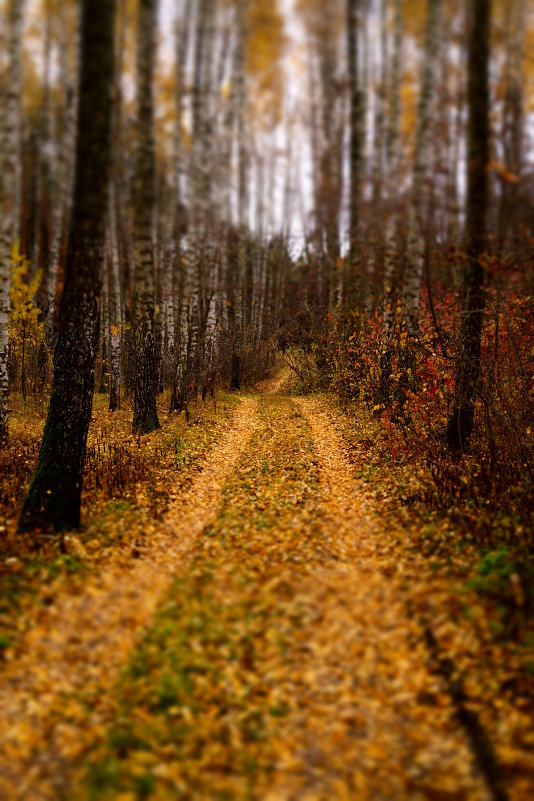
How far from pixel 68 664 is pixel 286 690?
185 centimetres

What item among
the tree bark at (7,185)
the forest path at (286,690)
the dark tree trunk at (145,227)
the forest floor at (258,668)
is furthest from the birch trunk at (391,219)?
the tree bark at (7,185)

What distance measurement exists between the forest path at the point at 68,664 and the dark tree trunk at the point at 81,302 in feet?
4.16

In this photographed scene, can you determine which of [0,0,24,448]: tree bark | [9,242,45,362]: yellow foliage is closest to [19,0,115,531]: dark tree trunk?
[0,0,24,448]: tree bark

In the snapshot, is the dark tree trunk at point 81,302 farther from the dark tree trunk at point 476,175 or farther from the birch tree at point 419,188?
the birch tree at point 419,188

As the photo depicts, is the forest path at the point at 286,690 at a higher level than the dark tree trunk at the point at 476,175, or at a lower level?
lower

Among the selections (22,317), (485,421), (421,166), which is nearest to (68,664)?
(485,421)

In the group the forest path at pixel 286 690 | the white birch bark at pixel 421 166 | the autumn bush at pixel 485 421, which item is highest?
the white birch bark at pixel 421 166

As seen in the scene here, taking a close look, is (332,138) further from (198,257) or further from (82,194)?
(82,194)

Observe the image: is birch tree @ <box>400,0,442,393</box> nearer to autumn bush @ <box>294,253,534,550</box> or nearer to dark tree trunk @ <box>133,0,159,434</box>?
autumn bush @ <box>294,253,534,550</box>

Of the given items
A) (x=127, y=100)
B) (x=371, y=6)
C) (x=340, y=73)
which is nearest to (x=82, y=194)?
(x=371, y=6)

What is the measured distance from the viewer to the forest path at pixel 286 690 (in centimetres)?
310

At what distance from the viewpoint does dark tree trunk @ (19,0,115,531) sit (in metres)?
5.99

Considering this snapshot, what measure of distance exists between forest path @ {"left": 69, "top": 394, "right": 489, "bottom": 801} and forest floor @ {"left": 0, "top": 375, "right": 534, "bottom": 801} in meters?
0.01

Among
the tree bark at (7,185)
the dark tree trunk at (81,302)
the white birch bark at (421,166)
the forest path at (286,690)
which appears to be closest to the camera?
the forest path at (286,690)
